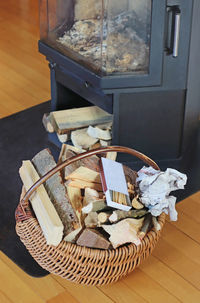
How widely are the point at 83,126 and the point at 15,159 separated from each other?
335mm

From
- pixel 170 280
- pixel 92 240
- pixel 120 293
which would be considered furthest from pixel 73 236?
pixel 170 280

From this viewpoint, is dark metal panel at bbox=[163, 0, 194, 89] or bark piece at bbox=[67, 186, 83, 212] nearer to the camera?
bark piece at bbox=[67, 186, 83, 212]

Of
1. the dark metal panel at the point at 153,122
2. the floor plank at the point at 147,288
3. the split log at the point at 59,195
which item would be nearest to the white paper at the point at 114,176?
the split log at the point at 59,195

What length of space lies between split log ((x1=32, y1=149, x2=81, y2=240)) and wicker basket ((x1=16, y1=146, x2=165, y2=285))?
0.07m

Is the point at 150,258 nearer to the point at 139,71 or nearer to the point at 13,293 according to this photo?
the point at 13,293

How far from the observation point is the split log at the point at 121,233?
1.85m

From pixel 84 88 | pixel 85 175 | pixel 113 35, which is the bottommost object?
pixel 85 175

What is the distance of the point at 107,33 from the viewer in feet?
7.35

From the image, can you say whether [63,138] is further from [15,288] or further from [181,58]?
[15,288]


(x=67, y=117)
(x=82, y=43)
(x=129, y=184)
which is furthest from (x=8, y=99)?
(x=129, y=184)

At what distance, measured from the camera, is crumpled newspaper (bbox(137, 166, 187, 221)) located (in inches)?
75.0

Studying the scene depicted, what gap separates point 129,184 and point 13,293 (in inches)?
20.7

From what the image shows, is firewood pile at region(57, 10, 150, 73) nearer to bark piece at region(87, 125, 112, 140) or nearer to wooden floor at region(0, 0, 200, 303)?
Answer: bark piece at region(87, 125, 112, 140)

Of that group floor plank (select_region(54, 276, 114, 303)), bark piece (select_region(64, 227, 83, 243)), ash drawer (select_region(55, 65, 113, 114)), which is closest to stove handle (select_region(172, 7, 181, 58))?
ash drawer (select_region(55, 65, 113, 114))
